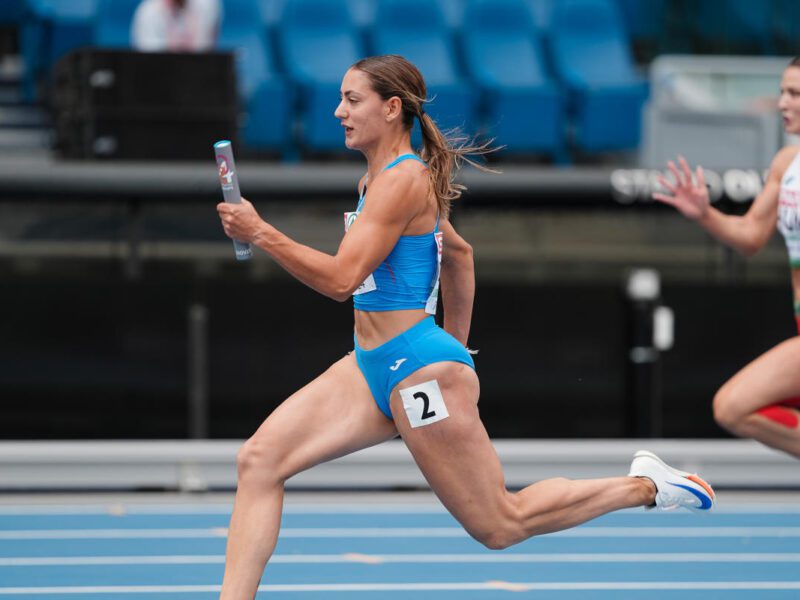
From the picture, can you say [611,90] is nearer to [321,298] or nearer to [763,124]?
[763,124]

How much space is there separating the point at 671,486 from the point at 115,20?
310 inches

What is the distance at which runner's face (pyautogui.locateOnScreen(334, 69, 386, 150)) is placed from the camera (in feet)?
15.9

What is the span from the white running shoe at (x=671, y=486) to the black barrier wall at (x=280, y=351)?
356 centimetres

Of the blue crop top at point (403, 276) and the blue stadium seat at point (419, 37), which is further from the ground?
the blue stadium seat at point (419, 37)

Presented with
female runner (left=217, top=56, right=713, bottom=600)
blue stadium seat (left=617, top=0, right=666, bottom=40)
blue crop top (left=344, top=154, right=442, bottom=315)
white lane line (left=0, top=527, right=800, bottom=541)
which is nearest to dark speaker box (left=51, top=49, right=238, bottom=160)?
white lane line (left=0, top=527, right=800, bottom=541)

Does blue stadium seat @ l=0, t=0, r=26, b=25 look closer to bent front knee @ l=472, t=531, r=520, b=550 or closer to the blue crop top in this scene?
the blue crop top

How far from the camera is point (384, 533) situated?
7930mm

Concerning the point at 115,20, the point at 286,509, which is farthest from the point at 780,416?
the point at 115,20

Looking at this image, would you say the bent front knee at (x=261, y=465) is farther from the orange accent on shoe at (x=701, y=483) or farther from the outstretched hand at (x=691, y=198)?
the outstretched hand at (x=691, y=198)

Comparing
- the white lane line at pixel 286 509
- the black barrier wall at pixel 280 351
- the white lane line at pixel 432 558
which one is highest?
the black barrier wall at pixel 280 351

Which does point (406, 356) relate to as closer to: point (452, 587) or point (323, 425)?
point (323, 425)

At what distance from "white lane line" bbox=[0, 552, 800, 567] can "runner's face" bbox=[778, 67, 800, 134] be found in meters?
2.25

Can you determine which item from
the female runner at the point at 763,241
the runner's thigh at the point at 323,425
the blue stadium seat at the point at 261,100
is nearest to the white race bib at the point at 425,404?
the runner's thigh at the point at 323,425

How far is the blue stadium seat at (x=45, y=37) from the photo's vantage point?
12742 millimetres
